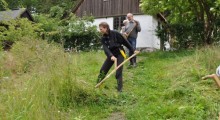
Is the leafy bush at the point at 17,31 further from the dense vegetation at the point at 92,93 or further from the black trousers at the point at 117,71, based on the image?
the black trousers at the point at 117,71

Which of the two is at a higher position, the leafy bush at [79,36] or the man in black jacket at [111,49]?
the man in black jacket at [111,49]

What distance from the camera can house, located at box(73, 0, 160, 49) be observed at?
25.6 metres

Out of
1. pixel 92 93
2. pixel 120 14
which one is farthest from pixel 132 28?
pixel 120 14

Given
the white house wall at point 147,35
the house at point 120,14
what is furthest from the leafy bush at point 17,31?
the white house wall at point 147,35

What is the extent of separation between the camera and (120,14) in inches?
1101

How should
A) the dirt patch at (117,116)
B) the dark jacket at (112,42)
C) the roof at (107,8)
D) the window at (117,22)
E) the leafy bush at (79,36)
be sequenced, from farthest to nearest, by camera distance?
the window at (117,22)
the roof at (107,8)
the leafy bush at (79,36)
the dark jacket at (112,42)
the dirt patch at (117,116)

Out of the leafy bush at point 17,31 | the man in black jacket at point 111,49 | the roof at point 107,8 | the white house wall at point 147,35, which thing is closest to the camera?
the man in black jacket at point 111,49

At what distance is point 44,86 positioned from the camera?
5441mm

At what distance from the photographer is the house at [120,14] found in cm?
2561

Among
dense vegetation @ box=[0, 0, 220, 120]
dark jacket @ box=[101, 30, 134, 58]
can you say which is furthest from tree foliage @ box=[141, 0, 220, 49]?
dark jacket @ box=[101, 30, 134, 58]

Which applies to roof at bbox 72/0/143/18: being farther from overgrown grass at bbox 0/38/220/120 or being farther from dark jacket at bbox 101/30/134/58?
overgrown grass at bbox 0/38/220/120

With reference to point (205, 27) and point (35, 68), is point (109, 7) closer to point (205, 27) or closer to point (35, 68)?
point (205, 27)

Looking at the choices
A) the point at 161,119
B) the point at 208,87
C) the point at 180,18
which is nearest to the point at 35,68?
the point at 161,119

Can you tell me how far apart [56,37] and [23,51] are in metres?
9.40
